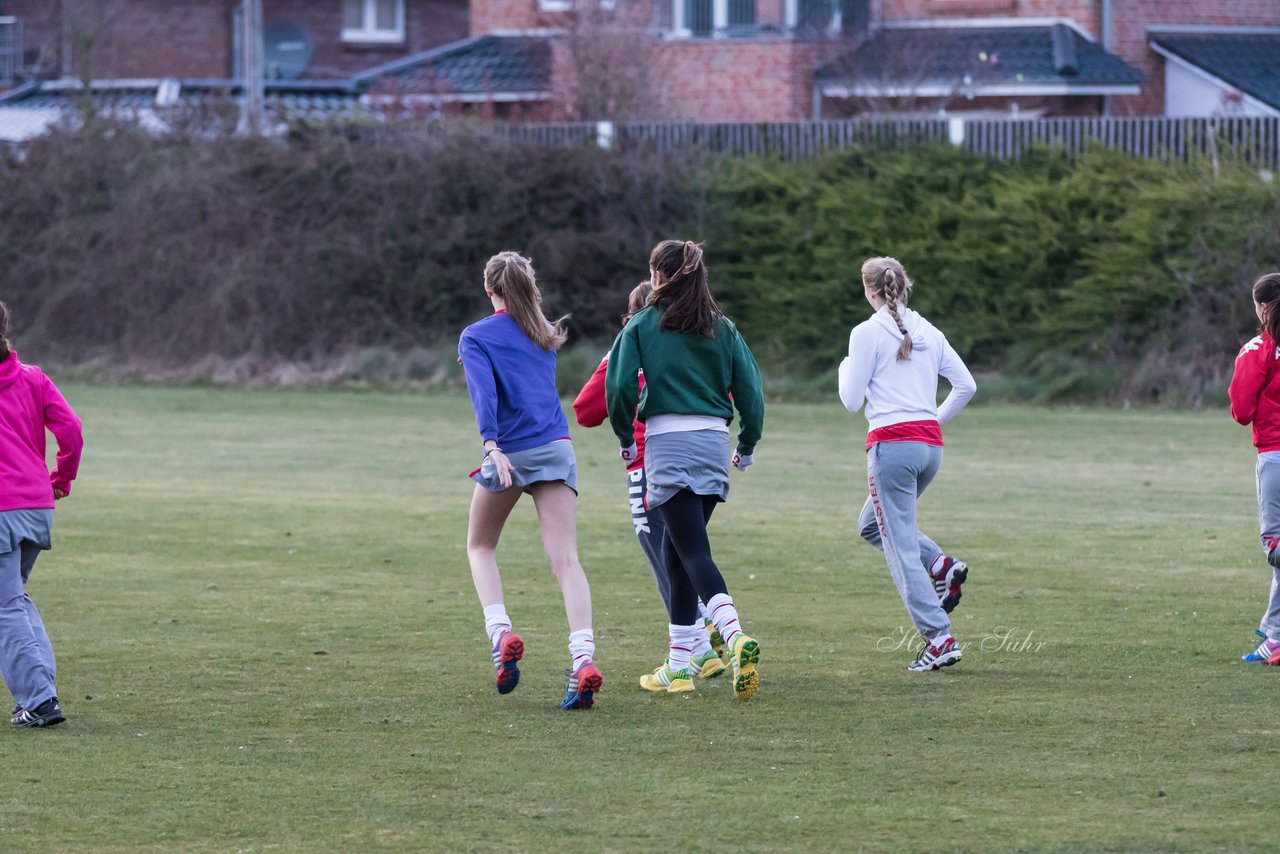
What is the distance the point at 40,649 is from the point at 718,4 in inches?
1112

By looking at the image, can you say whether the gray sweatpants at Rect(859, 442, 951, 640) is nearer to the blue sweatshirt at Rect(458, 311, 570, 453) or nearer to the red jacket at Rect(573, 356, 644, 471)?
the red jacket at Rect(573, 356, 644, 471)

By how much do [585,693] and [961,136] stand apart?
19596 mm

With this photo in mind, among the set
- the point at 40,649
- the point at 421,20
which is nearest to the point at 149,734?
the point at 40,649

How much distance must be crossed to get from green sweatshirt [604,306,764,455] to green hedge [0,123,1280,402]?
17.1 m

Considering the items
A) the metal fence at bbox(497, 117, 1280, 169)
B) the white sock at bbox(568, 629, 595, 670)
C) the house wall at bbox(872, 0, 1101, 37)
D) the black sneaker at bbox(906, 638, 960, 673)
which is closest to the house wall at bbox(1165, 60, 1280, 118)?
the house wall at bbox(872, 0, 1101, 37)

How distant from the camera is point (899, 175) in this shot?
2527cm

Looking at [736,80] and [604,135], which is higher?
[736,80]

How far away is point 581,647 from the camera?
286 inches

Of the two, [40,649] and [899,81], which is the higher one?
[899,81]

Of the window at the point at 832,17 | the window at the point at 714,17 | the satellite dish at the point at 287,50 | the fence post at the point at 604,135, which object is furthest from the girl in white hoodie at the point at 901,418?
the satellite dish at the point at 287,50

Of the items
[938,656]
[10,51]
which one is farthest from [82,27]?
[938,656]

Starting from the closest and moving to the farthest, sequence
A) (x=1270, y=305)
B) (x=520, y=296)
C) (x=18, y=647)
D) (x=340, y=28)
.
A: (x=18, y=647) < (x=520, y=296) < (x=1270, y=305) < (x=340, y=28)

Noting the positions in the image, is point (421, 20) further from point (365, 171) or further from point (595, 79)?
point (365, 171)

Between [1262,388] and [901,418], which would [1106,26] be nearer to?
[1262,388]
